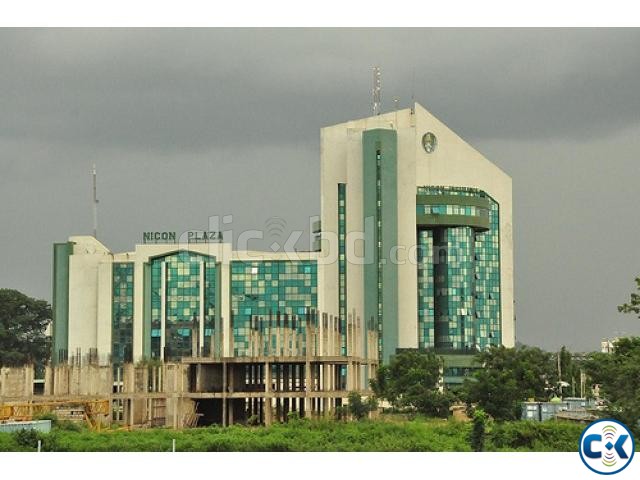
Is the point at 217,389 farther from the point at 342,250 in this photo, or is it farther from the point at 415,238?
the point at 415,238

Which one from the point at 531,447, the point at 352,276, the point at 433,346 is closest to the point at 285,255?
the point at 352,276

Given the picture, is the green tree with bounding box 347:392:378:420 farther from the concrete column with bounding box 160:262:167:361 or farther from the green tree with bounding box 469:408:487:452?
the concrete column with bounding box 160:262:167:361

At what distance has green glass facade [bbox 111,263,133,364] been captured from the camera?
106688 mm

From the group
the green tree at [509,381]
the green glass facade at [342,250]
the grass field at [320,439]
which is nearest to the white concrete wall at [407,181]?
the green glass facade at [342,250]

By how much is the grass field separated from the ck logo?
497 inches

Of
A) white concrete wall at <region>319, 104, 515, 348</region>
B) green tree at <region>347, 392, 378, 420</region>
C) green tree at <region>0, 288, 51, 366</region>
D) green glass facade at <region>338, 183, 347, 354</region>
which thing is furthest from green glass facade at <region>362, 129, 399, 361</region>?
green tree at <region>0, 288, 51, 366</region>

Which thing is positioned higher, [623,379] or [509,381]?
[509,381]

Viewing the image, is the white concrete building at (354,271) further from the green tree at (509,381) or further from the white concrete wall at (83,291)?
the green tree at (509,381)

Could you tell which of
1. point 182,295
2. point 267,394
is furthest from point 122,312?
point 267,394

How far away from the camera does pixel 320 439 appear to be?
53188 mm

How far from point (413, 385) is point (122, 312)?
3442 cm

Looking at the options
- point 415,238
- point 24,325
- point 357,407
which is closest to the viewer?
point 357,407

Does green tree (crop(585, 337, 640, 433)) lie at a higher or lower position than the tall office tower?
lower

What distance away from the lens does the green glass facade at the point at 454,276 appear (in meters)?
105
